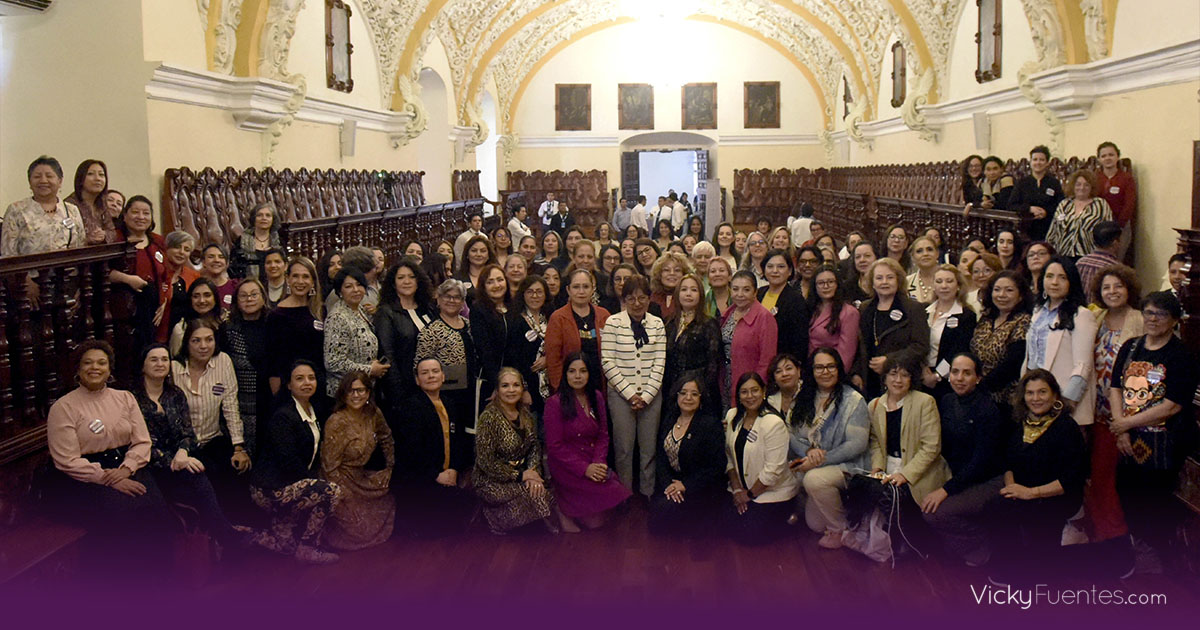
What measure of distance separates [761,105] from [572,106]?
4756 mm

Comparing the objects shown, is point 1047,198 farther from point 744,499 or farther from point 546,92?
point 546,92

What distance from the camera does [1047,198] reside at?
8.38 metres

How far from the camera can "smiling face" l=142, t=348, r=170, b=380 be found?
190 inches

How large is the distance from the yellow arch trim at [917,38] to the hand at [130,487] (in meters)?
14.3

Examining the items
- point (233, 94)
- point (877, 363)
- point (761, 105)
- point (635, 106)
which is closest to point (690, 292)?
point (877, 363)

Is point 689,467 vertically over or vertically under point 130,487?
under

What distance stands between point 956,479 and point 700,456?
1310 mm

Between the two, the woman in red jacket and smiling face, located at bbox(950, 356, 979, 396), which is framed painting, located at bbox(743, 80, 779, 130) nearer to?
the woman in red jacket

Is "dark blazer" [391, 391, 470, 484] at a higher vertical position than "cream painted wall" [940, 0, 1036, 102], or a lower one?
lower

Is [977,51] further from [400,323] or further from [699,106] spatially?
[699,106]

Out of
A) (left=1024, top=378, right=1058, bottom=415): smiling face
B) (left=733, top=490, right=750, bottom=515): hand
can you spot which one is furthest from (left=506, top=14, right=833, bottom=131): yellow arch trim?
(left=1024, top=378, right=1058, bottom=415): smiling face

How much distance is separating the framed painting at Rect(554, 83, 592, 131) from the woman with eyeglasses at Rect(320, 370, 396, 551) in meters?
21.2

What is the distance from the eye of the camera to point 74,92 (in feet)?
28.9

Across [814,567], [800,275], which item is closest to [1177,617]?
[814,567]
